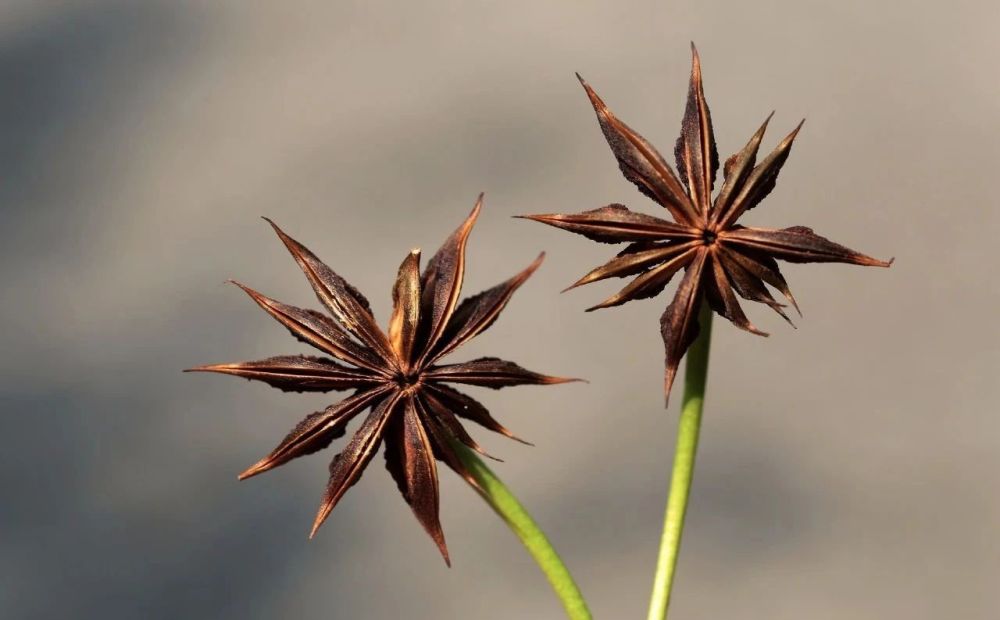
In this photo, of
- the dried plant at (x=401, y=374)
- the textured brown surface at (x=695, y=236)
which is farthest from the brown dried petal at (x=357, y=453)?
the textured brown surface at (x=695, y=236)

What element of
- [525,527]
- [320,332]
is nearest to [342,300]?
[320,332]

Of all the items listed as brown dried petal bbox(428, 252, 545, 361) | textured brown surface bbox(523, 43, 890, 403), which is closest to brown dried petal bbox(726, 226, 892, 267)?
textured brown surface bbox(523, 43, 890, 403)

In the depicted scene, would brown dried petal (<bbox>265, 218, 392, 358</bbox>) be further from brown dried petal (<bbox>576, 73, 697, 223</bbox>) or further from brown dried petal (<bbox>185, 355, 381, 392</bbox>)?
brown dried petal (<bbox>576, 73, 697, 223</bbox>)

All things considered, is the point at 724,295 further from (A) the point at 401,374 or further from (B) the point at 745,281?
(A) the point at 401,374

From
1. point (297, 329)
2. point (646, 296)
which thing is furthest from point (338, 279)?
point (646, 296)

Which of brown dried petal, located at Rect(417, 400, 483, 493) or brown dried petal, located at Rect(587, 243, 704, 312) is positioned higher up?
brown dried petal, located at Rect(587, 243, 704, 312)

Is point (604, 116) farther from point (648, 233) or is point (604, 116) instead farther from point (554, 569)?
point (554, 569)

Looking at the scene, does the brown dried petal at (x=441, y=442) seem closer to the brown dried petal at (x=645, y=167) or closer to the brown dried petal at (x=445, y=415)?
the brown dried petal at (x=445, y=415)
